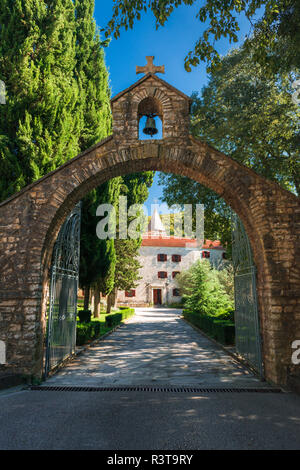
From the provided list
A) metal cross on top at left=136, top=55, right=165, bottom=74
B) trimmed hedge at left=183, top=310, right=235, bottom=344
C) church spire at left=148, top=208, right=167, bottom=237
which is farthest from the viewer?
church spire at left=148, top=208, right=167, bottom=237

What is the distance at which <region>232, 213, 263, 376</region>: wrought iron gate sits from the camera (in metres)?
6.11

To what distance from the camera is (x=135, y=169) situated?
6598 mm

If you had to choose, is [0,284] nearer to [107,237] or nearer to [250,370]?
[250,370]

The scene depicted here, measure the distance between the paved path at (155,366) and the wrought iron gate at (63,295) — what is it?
47cm

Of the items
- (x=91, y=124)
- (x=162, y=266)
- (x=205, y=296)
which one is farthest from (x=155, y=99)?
(x=162, y=266)

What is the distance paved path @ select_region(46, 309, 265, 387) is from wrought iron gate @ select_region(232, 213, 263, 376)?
44 cm

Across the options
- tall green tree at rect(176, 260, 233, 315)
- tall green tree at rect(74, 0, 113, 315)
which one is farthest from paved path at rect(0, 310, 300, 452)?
tall green tree at rect(176, 260, 233, 315)

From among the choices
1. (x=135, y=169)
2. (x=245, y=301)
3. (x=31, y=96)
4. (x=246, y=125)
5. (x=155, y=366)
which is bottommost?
(x=155, y=366)

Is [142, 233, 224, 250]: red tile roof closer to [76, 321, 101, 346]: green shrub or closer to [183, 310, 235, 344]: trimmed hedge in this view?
[183, 310, 235, 344]: trimmed hedge

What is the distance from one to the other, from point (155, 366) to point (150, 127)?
5.75 m

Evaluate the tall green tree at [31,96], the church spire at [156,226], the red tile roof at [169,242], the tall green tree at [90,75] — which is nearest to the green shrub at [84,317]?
the tall green tree at [31,96]

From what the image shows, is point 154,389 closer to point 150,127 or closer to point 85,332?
point 85,332

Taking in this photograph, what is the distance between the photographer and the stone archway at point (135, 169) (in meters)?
5.48

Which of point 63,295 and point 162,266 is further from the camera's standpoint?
point 162,266
